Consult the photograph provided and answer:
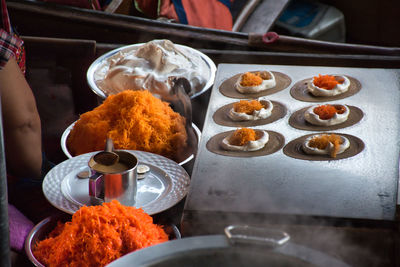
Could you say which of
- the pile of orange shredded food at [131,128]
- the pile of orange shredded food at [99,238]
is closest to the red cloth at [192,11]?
the pile of orange shredded food at [131,128]

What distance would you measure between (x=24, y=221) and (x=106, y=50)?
4.41 feet

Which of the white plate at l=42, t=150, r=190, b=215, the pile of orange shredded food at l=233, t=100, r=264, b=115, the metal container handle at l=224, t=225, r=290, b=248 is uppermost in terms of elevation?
the metal container handle at l=224, t=225, r=290, b=248

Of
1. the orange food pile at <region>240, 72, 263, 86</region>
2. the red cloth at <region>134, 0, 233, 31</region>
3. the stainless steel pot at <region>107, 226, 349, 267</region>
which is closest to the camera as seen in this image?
the stainless steel pot at <region>107, 226, 349, 267</region>

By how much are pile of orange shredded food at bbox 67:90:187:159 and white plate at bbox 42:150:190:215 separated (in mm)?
75

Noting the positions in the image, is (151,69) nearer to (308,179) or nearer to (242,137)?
(242,137)

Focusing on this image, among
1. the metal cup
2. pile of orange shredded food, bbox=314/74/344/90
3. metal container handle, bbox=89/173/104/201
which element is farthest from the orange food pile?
metal container handle, bbox=89/173/104/201

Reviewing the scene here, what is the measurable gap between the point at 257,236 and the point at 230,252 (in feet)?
Result: 0.21

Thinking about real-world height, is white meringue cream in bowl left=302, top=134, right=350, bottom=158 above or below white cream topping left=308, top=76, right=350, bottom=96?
below

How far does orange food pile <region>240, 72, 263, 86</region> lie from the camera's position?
2.08 m

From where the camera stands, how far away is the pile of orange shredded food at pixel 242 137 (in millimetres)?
1715

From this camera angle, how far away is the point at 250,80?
2080mm

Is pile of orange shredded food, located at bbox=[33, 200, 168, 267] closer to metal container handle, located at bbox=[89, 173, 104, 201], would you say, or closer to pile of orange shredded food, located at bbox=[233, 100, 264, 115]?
metal container handle, located at bbox=[89, 173, 104, 201]

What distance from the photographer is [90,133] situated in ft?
6.35

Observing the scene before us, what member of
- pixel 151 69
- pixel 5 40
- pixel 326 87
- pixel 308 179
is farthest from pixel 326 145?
pixel 5 40
